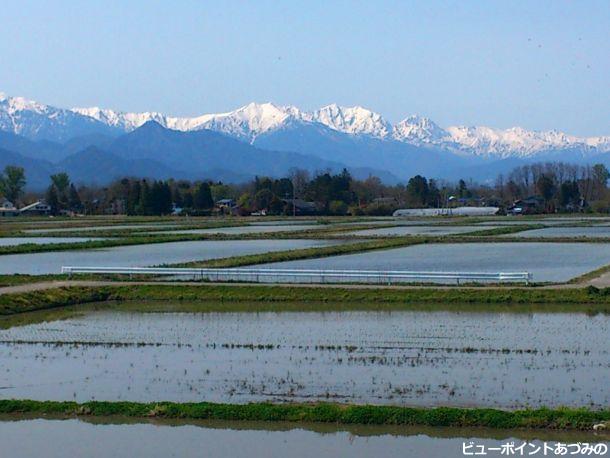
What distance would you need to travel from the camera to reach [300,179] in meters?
123

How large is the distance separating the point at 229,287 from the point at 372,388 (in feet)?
38.0

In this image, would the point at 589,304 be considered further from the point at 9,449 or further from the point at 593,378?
the point at 9,449

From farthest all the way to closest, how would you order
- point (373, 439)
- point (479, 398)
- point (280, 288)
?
point (280, 288) → point (479, 398) → point (373, 439)

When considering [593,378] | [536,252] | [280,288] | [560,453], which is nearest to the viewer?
[560,453]

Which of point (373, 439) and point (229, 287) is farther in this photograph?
point (229, 287)

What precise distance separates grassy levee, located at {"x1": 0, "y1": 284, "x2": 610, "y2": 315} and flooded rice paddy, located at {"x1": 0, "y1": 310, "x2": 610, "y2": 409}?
1.98m

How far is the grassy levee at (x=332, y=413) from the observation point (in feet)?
34.3

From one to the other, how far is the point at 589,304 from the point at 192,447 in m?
13.0

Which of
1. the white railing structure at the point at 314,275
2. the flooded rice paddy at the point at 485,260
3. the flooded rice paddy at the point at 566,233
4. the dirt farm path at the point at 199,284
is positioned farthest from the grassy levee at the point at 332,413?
the flooded rice paddy at the point at 566,233

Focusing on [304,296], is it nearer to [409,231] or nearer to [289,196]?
[409,231]

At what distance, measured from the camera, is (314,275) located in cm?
2572

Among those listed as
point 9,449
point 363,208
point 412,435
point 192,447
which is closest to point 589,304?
point 412,435

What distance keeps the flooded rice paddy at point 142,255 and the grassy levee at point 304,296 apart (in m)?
6.05

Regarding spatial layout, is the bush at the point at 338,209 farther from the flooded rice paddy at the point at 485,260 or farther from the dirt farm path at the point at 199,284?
the dirt farm path at the point at 199,284
